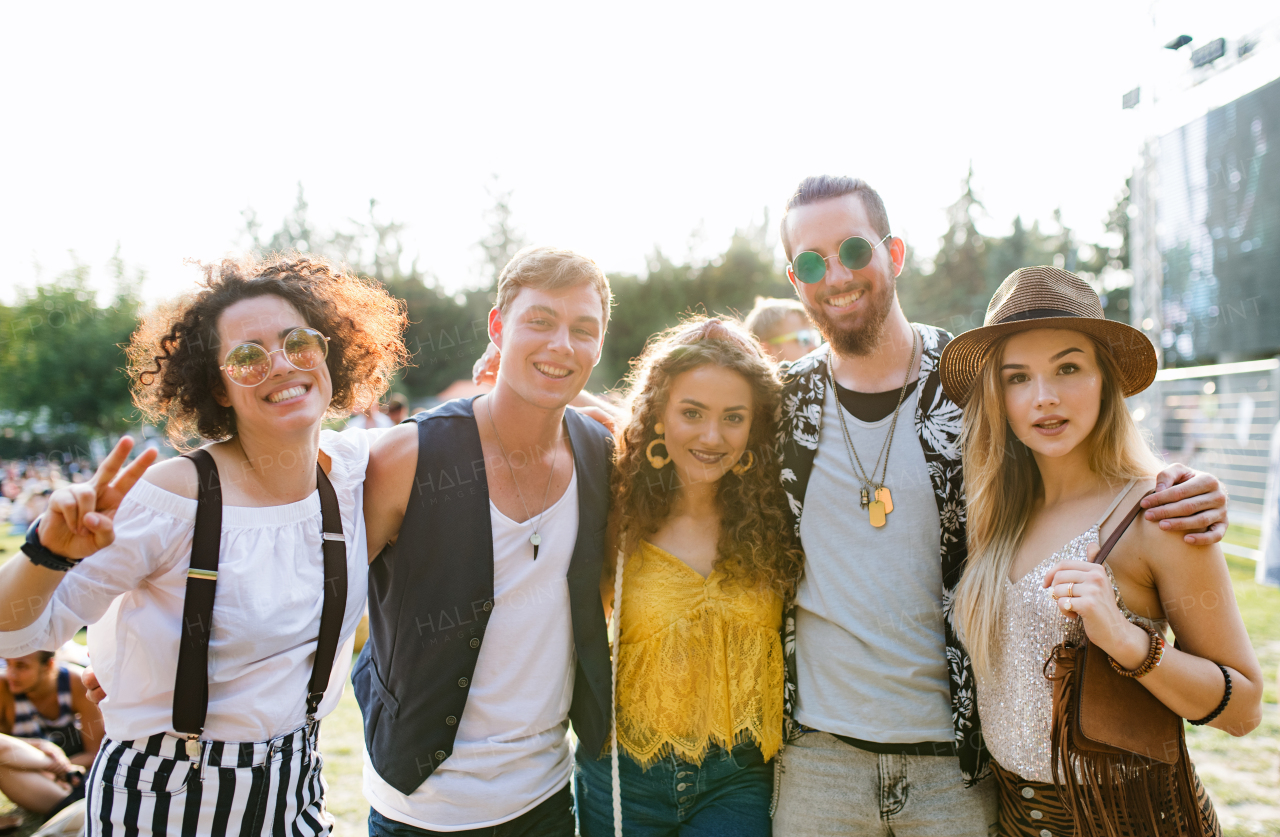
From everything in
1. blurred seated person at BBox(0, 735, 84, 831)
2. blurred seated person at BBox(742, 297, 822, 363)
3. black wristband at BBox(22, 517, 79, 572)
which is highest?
blurred seated person at BBox(742, 297, 822, 363)

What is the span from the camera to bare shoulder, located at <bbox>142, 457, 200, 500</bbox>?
1.88m

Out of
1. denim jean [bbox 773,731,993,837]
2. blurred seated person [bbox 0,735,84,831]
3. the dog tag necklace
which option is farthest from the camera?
blurred seated person [bbox 0,735,84,831]

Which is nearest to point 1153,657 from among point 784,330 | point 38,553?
point 38,553

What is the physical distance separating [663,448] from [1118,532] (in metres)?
1.52

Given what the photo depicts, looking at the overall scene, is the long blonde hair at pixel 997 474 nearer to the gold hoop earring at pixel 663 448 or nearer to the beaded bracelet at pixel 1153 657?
the beaded bracelet at pixel 1153 657

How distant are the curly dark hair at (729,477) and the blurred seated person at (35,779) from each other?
4433 millimetres

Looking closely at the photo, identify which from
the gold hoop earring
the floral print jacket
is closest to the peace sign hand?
the gold hoop earring

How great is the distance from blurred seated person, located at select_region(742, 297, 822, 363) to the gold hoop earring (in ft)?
7.63

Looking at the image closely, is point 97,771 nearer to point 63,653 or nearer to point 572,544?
point 572,544

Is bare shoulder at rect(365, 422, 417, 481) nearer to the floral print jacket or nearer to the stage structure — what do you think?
the floral print jacket

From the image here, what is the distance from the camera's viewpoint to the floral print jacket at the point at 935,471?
2258 millimetres

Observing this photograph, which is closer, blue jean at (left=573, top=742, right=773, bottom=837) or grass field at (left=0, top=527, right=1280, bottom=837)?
blue jean at (left=573, top=742, right=773, bottom=837)

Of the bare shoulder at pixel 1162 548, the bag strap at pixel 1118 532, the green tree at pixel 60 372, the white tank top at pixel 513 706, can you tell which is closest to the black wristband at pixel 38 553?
the white tank top at pixel 513 706

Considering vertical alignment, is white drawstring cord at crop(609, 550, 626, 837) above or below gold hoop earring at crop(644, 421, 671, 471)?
below
